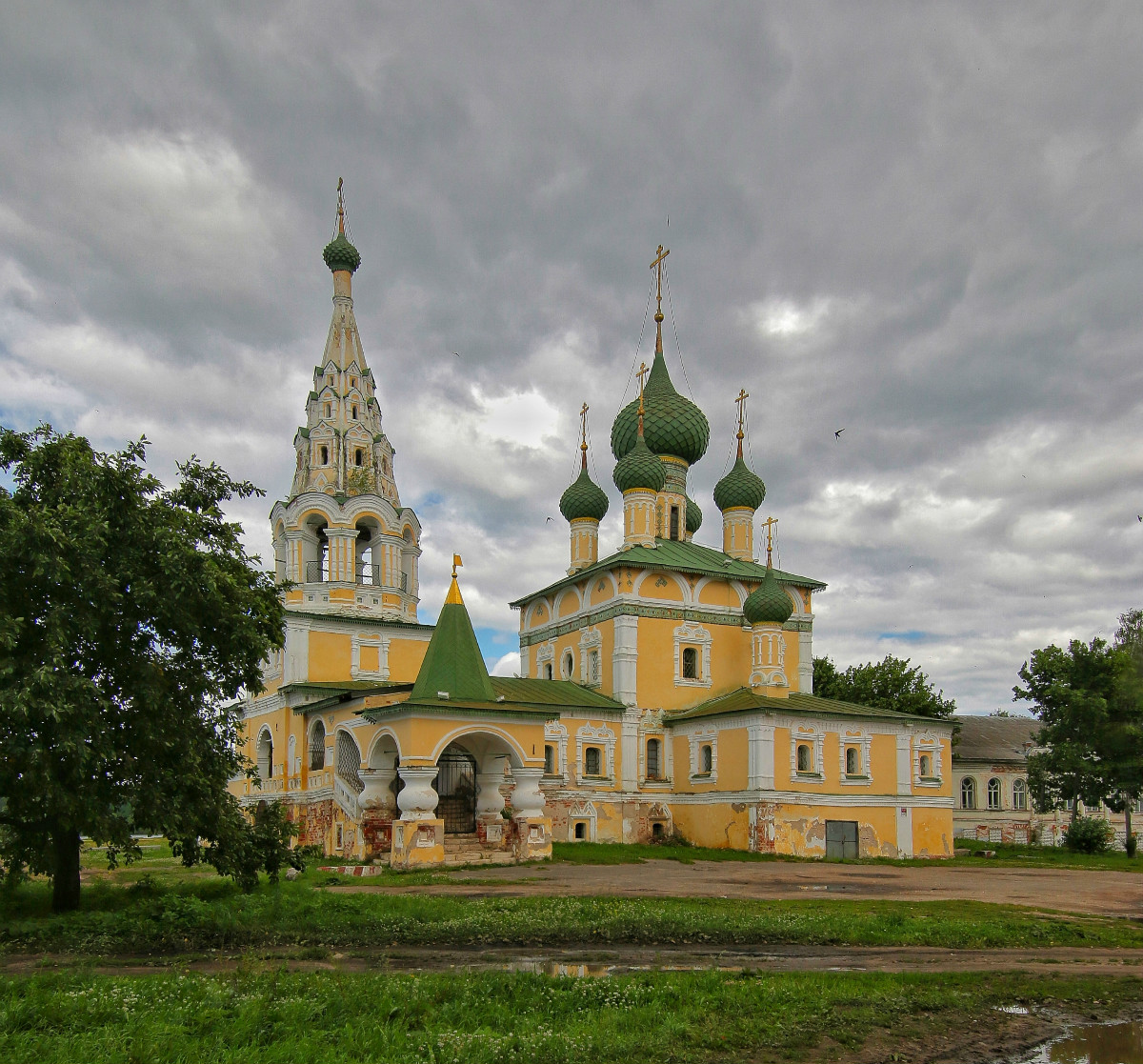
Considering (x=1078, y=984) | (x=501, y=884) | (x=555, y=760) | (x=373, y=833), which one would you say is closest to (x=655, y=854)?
(x=555, y=760)

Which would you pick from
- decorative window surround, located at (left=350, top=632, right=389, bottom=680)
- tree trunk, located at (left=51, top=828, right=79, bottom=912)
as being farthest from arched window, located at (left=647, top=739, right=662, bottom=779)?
tree trunk, located at (left=51, top=828, right=79, bottom=912)

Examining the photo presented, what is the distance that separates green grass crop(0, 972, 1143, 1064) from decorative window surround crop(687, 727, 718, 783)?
20.3 m

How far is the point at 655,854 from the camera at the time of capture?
24.8m

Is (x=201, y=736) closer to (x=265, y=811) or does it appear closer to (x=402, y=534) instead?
(x=265, y=811)

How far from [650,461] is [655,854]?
43.8 ft

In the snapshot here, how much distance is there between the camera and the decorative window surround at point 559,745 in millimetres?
28828

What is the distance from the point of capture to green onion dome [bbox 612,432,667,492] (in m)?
33.6

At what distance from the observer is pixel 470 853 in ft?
69.1

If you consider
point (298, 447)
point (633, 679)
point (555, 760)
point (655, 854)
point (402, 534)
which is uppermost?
point (298, 447)

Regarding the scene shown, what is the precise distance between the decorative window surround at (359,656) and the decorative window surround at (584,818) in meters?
6.33

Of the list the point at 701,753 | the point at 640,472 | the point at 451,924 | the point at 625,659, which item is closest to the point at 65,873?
the point at 451,924

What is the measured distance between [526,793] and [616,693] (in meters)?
8.86

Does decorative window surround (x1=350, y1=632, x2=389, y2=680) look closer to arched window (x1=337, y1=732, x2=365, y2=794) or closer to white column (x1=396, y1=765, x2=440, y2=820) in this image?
arched window (x1=337, y1=732, x2=365, y2=794)

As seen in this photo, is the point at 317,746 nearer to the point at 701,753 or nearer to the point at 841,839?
the point at 701,753
